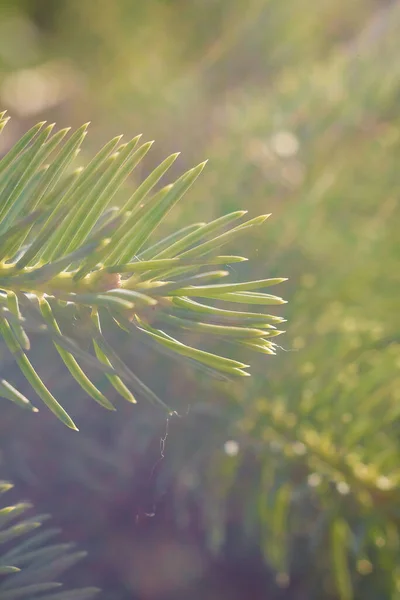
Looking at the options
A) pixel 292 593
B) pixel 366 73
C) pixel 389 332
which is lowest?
pixel 292 593

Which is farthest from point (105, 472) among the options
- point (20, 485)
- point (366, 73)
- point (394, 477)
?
point (366, 73)

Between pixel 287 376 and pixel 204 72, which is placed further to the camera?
pixel 204 72

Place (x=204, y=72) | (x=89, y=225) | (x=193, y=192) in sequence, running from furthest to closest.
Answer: (x=204, y=72) → (x=193, y=192) → (x=89, y=225)

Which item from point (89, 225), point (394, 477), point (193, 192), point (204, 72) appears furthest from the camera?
point (204, 72)

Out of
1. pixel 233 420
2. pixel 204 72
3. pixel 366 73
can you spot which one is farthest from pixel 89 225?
pixel 204 72

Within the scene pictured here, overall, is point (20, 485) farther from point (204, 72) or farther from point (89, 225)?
point (204, 72)

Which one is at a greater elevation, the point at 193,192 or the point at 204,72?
the point at 204,72
